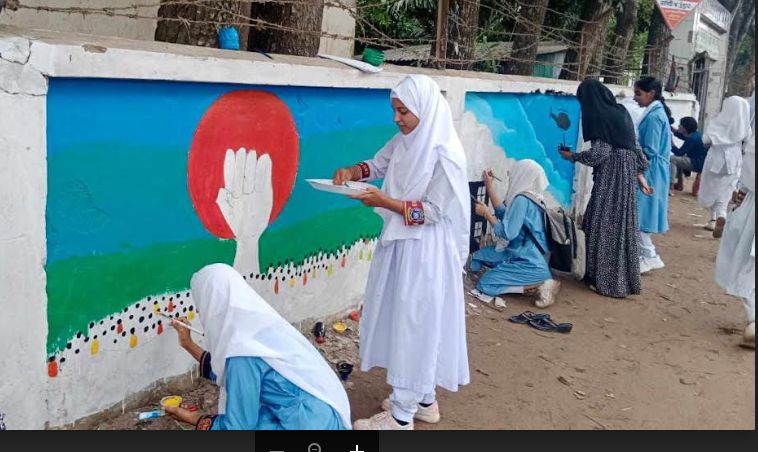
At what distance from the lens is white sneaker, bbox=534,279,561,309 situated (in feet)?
18.4

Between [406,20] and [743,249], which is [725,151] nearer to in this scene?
[743,249]

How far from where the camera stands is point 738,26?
80.5ft

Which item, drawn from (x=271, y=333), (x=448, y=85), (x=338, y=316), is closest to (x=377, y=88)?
(x=448, y=85)

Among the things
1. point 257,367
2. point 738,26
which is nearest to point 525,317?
point 257,367

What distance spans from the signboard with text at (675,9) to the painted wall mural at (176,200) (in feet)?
25.6

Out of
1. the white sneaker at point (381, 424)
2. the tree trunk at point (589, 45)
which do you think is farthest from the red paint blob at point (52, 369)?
the tree trunk at point (589, 45)

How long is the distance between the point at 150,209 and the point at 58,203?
49cm

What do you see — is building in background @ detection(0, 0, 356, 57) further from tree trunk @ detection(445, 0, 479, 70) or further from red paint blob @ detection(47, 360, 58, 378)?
red paint blob @ detection(47, 360, 58, 378)

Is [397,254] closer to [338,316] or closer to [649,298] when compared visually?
[338,316]

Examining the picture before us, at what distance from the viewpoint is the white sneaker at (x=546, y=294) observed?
18.4ft

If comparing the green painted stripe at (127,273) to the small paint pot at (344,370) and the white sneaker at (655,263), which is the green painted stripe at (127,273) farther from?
the white sneaker at (655,263)

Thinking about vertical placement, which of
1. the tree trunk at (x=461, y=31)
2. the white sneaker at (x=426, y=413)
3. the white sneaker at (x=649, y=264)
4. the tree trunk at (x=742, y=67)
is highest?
the tree trunk at (x=742, y=67)

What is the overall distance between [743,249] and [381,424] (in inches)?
121

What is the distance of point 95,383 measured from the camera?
121 inches
